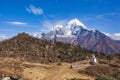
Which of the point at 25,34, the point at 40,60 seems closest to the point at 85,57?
the point at 40,60

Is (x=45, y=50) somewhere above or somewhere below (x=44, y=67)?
above

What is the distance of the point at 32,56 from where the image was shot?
276ft

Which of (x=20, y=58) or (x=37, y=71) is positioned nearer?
(x=37, y=71)

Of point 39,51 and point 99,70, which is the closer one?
point 99,70

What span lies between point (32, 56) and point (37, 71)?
18.2 meters

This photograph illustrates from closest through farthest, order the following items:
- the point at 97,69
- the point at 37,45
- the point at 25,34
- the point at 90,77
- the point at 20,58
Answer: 1. the point at 90,77
2. the point at 97,69
3. the point at 20,58
4. the point at 37,45
5. the point at 25,34

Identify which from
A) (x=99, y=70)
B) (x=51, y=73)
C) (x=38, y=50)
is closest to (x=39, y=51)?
(x=38, y=50)

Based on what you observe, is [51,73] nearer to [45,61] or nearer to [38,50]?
[45,61]

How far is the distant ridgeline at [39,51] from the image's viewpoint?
83.8m

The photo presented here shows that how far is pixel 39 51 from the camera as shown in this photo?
89.1m

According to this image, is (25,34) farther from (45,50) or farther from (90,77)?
(90,77)

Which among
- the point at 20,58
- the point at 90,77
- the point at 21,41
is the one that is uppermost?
the point at 21,41

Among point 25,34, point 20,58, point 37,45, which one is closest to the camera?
point 20,58

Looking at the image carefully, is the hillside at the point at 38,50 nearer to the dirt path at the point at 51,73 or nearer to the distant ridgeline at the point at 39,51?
the distant ridgeline at the point at 39,51
